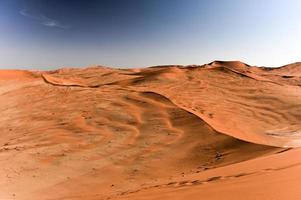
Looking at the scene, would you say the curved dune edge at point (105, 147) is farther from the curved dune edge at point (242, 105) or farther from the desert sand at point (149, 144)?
the curved dune edge at point (242, 105)

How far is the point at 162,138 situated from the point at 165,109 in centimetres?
299

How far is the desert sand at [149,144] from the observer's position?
5691 mm

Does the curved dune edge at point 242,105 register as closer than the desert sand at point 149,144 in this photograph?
No

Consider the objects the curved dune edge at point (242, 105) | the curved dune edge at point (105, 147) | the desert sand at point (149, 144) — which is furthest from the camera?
the curved dune edge at point (242, 105)

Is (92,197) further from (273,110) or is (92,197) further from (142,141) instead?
(273,110)

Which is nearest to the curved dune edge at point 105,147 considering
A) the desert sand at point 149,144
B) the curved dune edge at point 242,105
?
the desert sand at point 149,144

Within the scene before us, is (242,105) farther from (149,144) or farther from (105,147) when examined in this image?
(105,147)

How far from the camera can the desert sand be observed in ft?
18.7

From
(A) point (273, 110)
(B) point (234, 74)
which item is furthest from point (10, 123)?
(B) point (234, 74)

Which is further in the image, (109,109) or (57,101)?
(57,101)

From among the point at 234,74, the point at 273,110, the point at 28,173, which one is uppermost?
the point at 234,74

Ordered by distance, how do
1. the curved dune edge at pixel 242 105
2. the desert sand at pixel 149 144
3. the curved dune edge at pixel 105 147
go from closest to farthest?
the desert sand at pixel 149 144
the curved dune edge at pixel 105 147
the curved dune edge at pixel 242 105

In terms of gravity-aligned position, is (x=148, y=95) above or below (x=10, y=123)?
above

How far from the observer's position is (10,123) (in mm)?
14547
